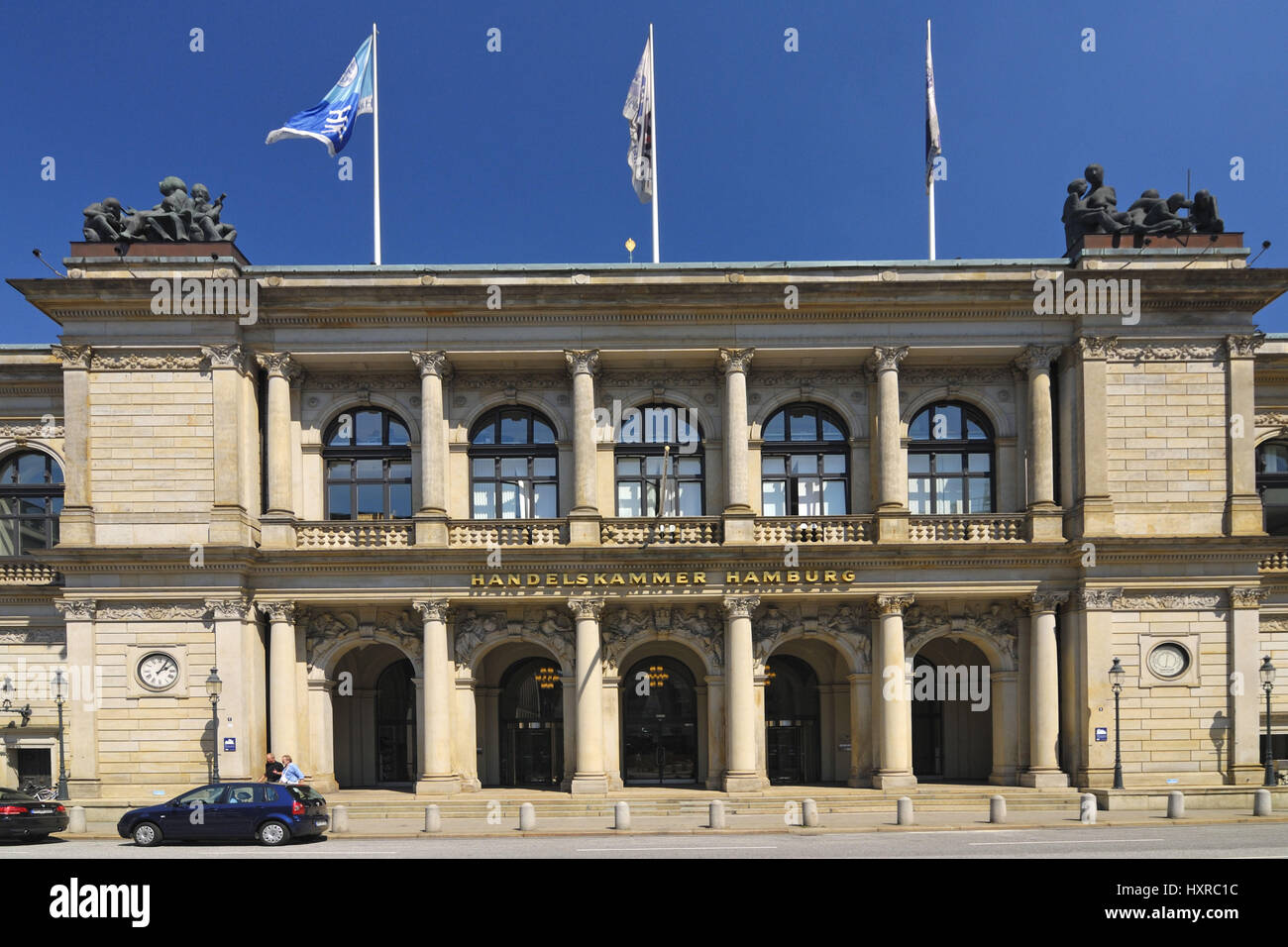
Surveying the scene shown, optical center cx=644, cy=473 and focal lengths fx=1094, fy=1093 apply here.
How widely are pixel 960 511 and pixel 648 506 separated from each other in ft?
33.7

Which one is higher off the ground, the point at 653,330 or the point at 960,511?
the point at 653,330

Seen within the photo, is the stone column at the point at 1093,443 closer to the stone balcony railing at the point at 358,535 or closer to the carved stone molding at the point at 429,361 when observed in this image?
the carved stone molding at the point at 429,361

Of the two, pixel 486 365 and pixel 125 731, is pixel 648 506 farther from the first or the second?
pixel 125 731

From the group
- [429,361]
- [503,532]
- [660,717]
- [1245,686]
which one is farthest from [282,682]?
[1245,686]

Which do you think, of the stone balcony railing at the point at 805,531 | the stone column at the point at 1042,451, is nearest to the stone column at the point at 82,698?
the stone balcony railing at the point at 805,531

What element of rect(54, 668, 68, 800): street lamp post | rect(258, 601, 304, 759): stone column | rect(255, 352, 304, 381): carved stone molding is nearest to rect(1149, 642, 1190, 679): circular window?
rect(258, 601, 304, 759): stone column

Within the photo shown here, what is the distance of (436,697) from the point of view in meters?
33.3

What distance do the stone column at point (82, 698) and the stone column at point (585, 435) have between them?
47.6 ft

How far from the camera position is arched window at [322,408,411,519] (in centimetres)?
3591

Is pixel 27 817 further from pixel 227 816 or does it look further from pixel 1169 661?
pixel 1169 661

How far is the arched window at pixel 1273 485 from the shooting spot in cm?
3872

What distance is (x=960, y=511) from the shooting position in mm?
36156

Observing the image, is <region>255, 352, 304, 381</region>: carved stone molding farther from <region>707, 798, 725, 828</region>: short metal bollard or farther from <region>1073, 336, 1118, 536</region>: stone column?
<region>1073, 336, 1118, 536</region>: stone column
